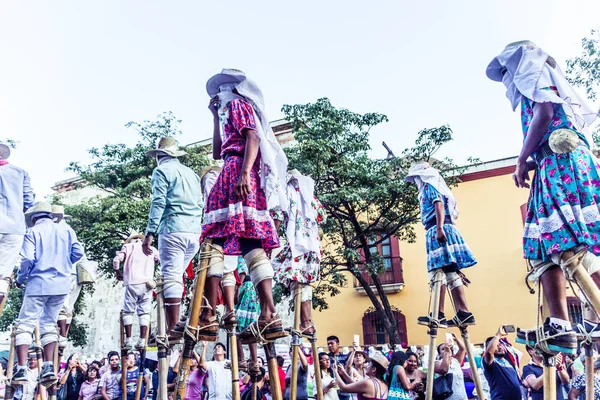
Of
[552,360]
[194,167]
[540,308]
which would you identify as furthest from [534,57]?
[194,167]

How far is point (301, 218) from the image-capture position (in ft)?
22.5

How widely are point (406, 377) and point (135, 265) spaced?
4444mm

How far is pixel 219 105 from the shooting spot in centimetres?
422

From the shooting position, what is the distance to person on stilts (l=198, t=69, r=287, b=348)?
3.54 meters

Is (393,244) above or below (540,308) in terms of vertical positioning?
above

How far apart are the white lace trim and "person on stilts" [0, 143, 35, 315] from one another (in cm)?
516

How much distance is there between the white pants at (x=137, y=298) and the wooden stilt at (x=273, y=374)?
4466mm

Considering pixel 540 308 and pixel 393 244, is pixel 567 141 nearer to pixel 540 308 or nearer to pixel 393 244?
pixel 540 308

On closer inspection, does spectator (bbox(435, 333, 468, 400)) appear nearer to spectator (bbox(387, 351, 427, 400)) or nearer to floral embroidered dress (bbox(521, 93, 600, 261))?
spectator (bbox(387, 351, 427, 400))

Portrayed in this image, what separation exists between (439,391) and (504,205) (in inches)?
557

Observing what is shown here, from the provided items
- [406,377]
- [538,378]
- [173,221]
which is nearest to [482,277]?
[538,378]

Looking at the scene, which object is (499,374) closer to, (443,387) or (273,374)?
(443,387)

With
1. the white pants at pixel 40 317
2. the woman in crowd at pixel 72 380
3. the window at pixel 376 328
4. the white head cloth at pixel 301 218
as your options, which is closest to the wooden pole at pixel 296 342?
the white head cloth at pixel 301 218

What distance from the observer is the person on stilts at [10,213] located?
5.31 m
